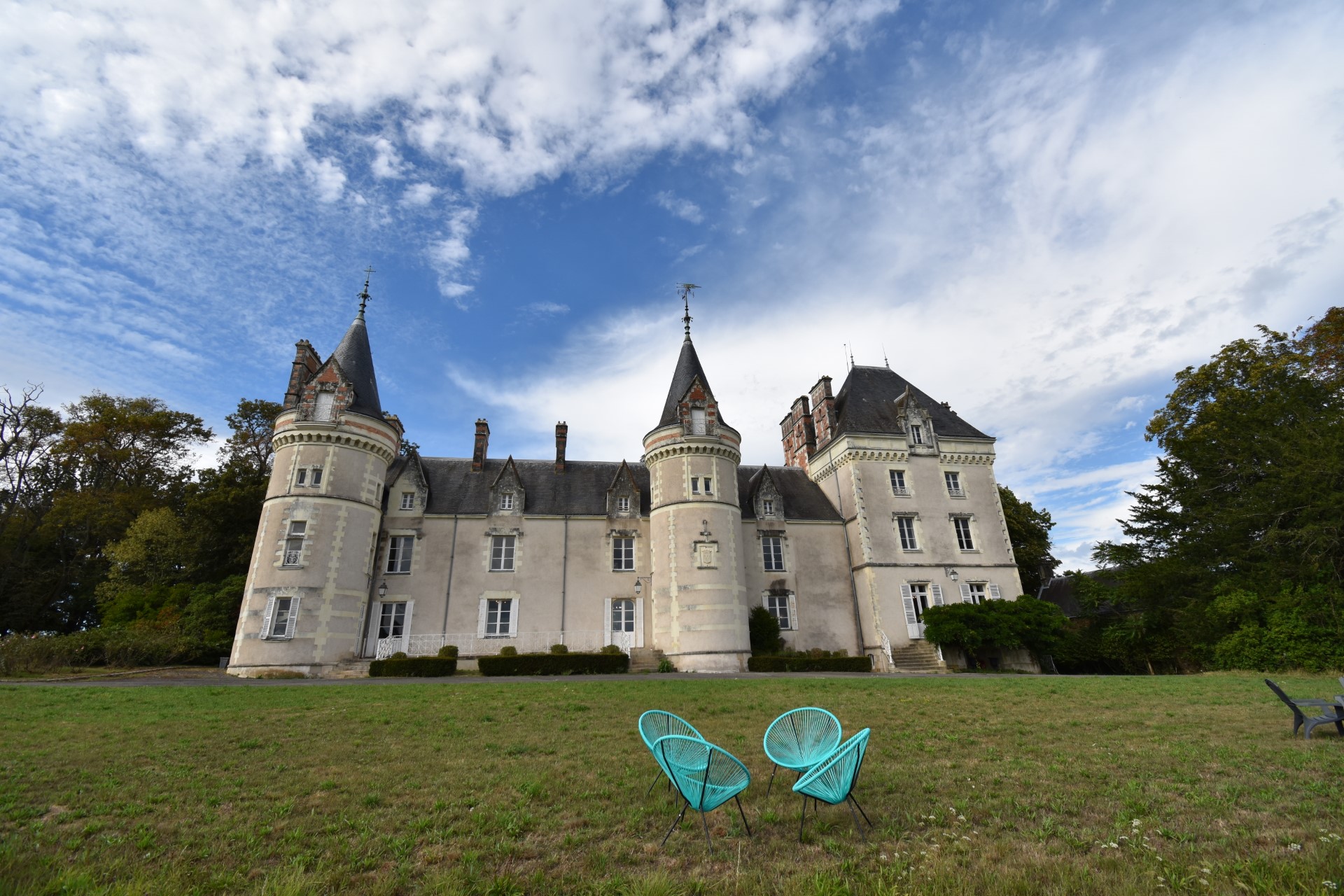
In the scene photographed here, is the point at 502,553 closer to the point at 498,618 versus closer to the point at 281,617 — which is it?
the point at 498,618

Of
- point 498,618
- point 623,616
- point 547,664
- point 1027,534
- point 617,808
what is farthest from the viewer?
point 1027,534

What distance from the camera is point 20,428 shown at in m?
32.1

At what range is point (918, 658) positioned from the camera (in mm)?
24906

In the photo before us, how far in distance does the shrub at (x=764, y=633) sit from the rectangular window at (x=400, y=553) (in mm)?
13742

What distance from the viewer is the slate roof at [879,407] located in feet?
95.6

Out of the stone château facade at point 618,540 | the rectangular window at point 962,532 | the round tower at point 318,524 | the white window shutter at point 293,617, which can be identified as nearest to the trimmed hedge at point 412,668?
the stone château facade at point 618,540

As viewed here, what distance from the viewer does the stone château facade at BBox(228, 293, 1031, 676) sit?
897 inches

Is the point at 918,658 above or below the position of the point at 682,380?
below

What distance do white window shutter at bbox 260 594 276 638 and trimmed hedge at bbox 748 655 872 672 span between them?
16535mm

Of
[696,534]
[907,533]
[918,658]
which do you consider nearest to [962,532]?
[907,533]

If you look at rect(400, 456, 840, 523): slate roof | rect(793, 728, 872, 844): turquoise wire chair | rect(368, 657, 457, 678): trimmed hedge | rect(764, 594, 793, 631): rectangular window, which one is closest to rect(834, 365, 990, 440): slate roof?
rect(400, 456, 840, 523): slate roof

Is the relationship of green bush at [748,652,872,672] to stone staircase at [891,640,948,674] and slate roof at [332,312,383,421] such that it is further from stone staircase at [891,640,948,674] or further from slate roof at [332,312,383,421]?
slate roof at [332,312,383,421]

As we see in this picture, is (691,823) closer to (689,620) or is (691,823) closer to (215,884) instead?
(215,884)

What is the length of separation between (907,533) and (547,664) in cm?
1608
